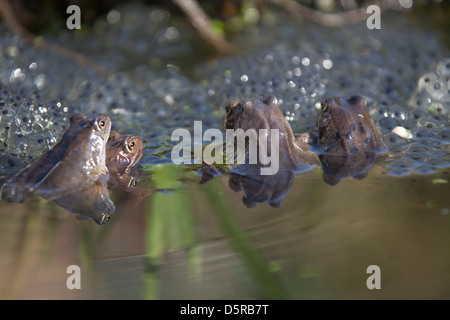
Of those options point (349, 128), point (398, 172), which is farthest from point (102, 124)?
point (398, 172)

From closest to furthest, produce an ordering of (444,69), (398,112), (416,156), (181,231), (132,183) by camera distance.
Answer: (181,231) < (132,183) < (416,156) < (398,112) < (444,69)

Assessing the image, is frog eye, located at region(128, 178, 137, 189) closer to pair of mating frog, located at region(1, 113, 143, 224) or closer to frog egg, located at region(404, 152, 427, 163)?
pair of mating frog, located at region(1, 113, 143, 224)

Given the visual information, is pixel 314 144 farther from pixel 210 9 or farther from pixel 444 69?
pixel 210 9

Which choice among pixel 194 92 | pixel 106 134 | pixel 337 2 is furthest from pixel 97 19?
pixel 106 134

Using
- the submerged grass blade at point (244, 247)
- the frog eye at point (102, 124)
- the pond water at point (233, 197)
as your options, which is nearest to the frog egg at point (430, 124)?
the pond water at point (233, 197)

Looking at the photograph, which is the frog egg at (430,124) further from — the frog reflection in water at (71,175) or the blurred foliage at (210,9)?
the blurred foliage at (210,9)

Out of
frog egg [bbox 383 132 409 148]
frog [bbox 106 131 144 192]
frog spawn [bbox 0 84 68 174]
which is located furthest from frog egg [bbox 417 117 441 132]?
frog spawn [bbox 0 84 68 174]
